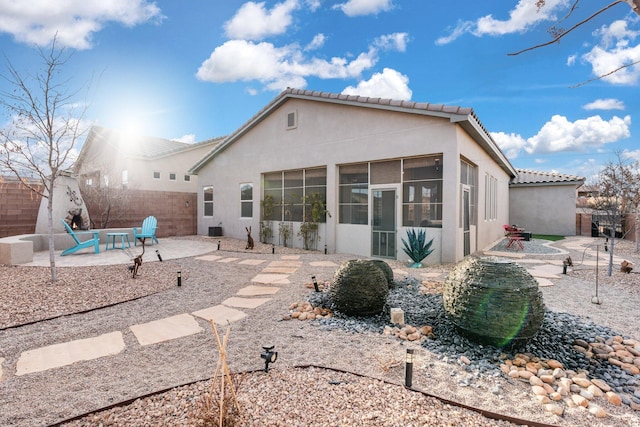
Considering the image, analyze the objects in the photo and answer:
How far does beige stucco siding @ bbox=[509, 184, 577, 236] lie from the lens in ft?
52.7

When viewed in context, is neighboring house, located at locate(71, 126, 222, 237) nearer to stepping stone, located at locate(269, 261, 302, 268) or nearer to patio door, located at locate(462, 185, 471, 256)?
stepping stone, located at locate(269, 261, 302, 268)

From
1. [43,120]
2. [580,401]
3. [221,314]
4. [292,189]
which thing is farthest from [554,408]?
[292,189]

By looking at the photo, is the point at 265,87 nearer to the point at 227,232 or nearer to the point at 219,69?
the point at 219,69

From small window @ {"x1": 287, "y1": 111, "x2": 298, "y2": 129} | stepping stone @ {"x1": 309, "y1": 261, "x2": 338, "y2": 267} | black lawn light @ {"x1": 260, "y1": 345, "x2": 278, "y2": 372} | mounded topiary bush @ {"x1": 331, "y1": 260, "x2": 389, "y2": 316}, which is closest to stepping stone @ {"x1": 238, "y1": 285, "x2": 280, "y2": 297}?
mounded topiary bush @ {"x1": 331, "y1": 260, "x2": 389, "y2": 316}

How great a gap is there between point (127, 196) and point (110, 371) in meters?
12.5

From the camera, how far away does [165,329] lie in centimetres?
360

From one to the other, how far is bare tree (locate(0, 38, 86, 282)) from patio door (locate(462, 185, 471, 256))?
9163 millimetres

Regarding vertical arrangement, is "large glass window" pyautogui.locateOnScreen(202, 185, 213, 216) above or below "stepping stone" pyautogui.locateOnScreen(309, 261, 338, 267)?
above

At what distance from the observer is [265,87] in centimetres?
1159

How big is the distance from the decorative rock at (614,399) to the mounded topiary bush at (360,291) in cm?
213

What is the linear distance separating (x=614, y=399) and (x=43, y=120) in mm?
8260

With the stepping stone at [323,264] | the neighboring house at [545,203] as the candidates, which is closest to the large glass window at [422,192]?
the stepping stone at [323,264]

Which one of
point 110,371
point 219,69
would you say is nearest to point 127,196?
point 219,69

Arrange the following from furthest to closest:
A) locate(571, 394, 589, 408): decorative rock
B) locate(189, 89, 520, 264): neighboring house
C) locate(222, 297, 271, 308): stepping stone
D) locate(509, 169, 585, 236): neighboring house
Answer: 1. locate(509, 169, 585, 236): neighboring house
2. locate(189, 89, 520, 264): neighboring house
3. locate(222, 297, 271, 308): stepping stone
4. locate(571, 394, 589, 408): decorative rock
